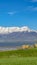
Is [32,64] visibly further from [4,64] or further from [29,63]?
[4,64]

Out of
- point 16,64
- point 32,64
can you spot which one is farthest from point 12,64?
point 32,64

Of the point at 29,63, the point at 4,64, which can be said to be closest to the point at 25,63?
the point at 29,63

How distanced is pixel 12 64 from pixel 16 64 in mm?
399

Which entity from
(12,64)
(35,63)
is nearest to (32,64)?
(35,63)

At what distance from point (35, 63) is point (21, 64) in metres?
1.40

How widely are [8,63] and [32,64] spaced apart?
2.53 meters

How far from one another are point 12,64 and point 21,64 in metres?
0.90

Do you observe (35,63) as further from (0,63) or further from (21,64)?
(0,63)

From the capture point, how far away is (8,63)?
2252 cm

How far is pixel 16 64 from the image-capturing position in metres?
22.0

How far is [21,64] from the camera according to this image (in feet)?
72.6

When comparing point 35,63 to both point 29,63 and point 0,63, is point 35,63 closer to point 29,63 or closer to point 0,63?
point 29,63

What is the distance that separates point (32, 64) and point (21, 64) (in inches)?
45.8

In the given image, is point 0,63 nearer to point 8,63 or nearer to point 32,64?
point 8,63
